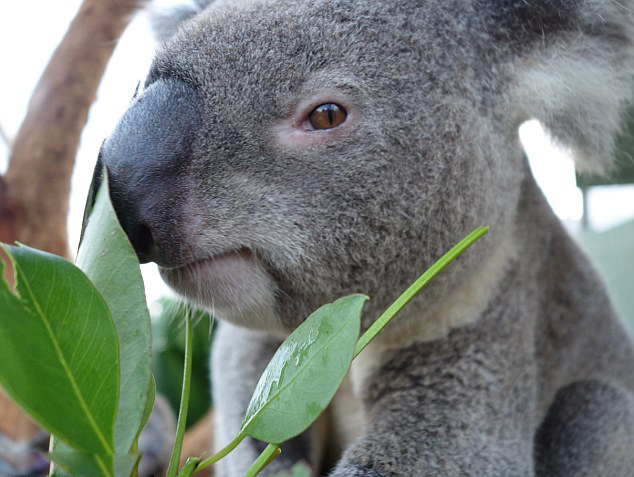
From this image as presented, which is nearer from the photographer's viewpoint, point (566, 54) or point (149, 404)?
point (149, 404)

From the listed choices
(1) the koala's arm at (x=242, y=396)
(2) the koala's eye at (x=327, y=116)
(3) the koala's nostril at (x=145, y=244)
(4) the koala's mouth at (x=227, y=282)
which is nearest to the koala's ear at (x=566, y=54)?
(2) the koala's eye at (x=327, y=116)

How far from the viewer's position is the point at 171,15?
1.81m

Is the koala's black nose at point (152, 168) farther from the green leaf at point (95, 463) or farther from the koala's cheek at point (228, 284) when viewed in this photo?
the green leaf at point (95, 463)

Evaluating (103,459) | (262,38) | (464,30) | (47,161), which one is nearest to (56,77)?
(47,161)

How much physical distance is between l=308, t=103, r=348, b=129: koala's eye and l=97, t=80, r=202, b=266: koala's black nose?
21 centimetres

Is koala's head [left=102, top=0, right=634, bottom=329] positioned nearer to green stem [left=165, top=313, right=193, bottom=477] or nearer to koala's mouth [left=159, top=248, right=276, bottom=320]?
koala's mouth [left=159, top=248, right=276, bottom=320]

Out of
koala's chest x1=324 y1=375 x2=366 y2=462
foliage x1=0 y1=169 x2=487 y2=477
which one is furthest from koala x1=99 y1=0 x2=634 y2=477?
foliage x1=0 y1=169 x2=487 y2=477

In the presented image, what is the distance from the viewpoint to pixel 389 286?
1.37 m

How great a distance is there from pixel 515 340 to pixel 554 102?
0.58 meters

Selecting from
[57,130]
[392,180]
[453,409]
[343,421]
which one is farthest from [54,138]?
[453,409]

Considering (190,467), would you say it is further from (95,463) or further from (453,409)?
(453,409)

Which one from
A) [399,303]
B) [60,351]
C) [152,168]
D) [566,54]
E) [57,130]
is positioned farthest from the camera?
[57,130]

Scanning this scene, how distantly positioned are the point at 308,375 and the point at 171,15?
1.32 meters

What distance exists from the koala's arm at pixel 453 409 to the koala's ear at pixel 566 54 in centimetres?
54
